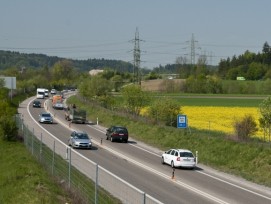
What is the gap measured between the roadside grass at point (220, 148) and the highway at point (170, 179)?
1397 mm

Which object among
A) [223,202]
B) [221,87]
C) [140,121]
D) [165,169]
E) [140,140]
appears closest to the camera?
[223,202]

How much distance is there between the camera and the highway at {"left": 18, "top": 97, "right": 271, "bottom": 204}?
77.0 ft

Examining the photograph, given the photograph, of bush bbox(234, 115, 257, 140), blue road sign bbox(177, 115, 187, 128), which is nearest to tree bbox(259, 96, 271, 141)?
bush bbox(234, 115, 257, 140)

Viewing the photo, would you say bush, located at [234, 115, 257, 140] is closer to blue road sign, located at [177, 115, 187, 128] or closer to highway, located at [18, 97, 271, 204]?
highway, located at [18, 97, 271, 204]

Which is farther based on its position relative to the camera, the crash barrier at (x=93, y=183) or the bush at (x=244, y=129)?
the bush at (x=244, y=129)

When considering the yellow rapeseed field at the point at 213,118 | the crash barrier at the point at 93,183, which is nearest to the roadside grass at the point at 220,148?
the yellow rapeseed field at the point at 213,118

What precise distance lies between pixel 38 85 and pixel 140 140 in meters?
130

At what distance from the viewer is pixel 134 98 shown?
71062 millimetres

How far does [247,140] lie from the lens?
122ft

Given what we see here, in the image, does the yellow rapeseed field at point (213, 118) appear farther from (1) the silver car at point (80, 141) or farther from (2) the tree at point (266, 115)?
(1) the silver car at point (80, 141)

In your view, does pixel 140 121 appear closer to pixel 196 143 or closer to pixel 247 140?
pixel 196 143

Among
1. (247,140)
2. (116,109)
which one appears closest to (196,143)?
(247,140)

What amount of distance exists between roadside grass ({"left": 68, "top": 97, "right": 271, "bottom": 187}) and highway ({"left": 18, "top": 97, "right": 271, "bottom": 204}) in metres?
1.40

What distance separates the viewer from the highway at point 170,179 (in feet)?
77.0
